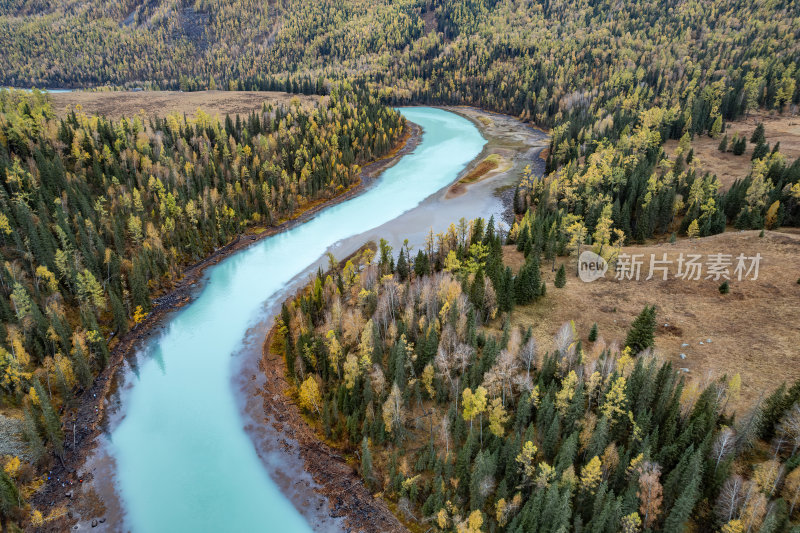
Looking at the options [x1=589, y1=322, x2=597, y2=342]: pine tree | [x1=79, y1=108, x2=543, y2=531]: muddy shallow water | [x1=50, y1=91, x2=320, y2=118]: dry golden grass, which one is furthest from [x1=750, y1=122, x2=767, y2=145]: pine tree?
[x1=50, y1=91, x2=320, y2=118]: dry golden grass

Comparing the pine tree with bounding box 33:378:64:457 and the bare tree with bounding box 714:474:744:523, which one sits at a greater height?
the bare tree with bounding box 714:474:744:523

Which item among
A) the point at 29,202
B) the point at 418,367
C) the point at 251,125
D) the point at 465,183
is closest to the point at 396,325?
the point at 418,367

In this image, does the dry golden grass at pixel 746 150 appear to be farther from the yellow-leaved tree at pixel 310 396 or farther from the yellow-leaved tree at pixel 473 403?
the yellow-leaved tree at pixel 310 396

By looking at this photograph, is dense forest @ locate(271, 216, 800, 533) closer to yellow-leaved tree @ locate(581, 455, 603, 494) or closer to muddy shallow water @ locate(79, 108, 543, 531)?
yellow-leaved tree @ locate(581, 455, 603, 494)

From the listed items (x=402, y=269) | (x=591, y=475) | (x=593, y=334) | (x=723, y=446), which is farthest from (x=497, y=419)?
(x=402, y=269)

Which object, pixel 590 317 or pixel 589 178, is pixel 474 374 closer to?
pixel 590 317

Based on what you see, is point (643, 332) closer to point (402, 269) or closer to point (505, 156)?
point (402, 269)
